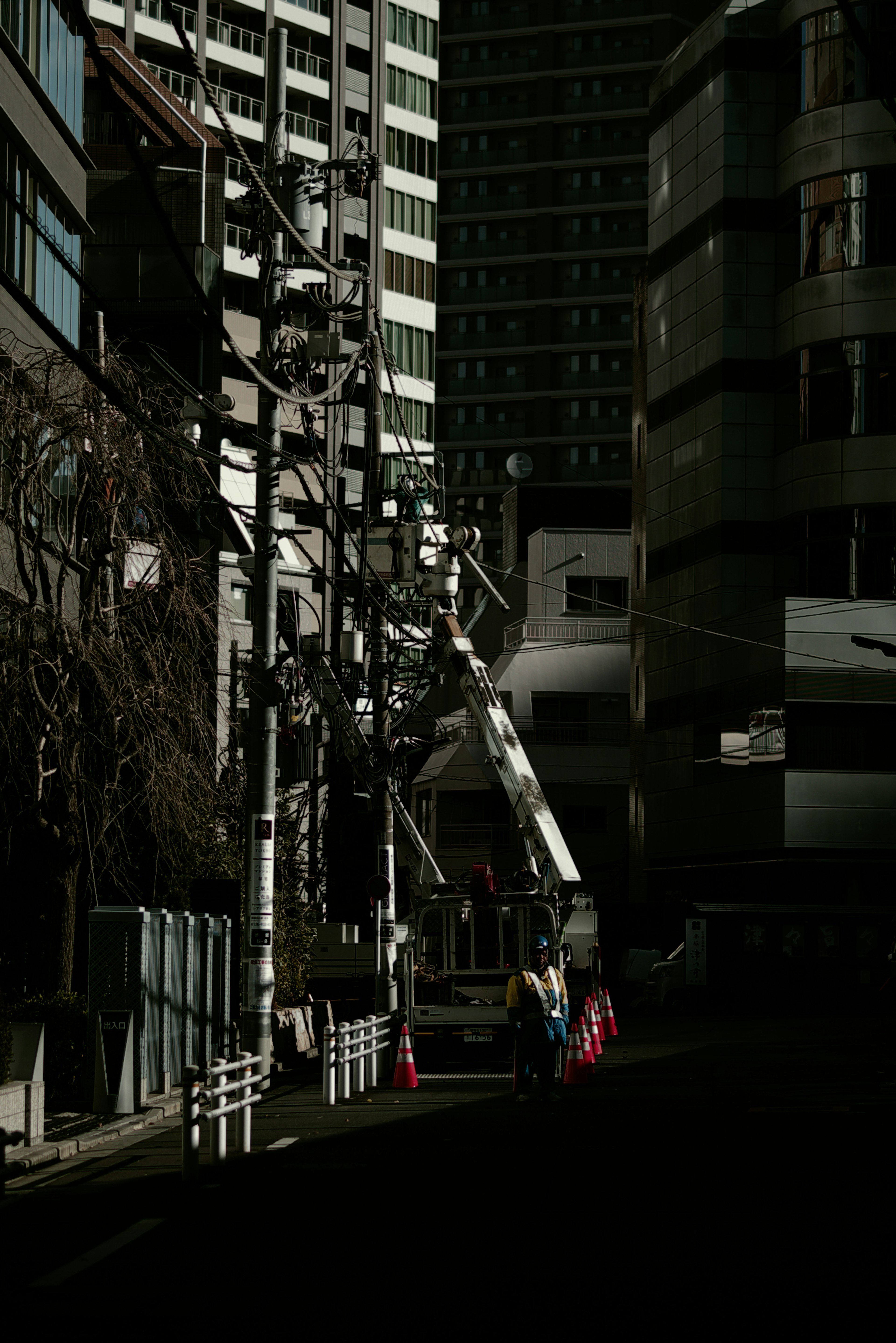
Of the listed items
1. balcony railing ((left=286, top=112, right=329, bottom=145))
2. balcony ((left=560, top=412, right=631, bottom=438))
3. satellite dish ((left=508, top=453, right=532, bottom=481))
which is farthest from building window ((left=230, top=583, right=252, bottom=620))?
balcony ((left=560, top=412, right=631, bottom=438))

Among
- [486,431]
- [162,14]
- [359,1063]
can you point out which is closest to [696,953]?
[359,1063]

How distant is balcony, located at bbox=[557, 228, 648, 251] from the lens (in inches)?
4195

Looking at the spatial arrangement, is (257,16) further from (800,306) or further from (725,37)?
(800,306)

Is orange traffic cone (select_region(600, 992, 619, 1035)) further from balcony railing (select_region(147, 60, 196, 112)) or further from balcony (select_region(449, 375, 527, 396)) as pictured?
balcony (select_region(449, 375, 527, 396))

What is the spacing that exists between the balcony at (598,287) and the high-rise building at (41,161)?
77258mm

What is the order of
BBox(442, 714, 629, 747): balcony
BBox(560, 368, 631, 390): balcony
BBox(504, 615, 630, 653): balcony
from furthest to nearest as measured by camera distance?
BBox(560, 368, 631, 390): balcony, BBox(504, 615, 630, 653): balcony, BBox(442, 714, 629, 747): balcony

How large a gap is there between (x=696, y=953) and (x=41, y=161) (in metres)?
29.0

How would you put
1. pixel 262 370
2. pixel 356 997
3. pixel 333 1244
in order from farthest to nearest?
1. pixel 356 997
2. pixel 262 370
3. pixel 333 1244

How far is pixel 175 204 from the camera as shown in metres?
53.4

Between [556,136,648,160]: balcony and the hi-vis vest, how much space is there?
92696 mm

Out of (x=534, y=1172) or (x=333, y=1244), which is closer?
(x=333, y=1244)

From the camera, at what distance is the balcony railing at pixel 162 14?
75.4 meters

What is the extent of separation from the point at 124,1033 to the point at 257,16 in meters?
69.2

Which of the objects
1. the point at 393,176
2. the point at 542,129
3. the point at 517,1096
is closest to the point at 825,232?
the point at 393,176
